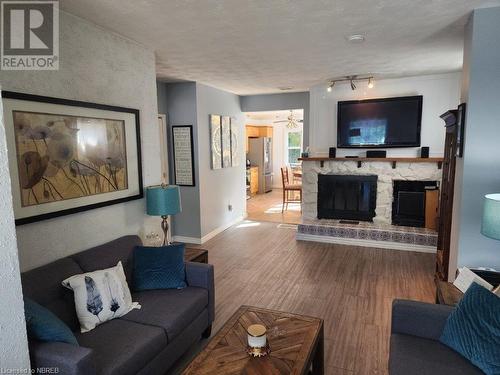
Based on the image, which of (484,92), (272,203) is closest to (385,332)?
(484,92)

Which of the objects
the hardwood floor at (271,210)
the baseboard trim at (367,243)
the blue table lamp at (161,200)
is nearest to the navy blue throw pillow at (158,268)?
the blue table lamp at (161,200)

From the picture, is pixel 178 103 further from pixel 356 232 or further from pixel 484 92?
pixel 484 92

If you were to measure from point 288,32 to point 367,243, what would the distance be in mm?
3521

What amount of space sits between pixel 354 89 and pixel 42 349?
5117mm

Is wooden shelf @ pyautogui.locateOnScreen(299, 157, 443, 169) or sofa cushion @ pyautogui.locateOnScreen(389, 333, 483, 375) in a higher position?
wooden shelf @ pyautogui.locateOnScreen(299, 157, 443, 169)

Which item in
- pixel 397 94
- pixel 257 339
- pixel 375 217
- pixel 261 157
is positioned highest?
pixel 397 94

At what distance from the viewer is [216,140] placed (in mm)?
5676

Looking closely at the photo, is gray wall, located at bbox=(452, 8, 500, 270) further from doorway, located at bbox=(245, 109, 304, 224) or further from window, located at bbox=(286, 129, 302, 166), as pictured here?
window, located at bbox=(286, 129, 302, 166)

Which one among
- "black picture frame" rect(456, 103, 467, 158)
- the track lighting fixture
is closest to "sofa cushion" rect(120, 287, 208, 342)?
"black picture frame" rect(456, 103, 467, 158)

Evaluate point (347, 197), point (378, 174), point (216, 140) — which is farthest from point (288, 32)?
point (347, 197)

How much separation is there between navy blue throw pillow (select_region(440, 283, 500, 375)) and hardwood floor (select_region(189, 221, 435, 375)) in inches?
27.1

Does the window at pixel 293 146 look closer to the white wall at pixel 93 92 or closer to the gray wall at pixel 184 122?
the gray wall at pixel 184 122

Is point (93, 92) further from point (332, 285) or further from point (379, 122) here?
point (379, 122)

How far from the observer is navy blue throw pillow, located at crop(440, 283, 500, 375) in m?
1.68
